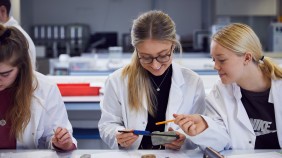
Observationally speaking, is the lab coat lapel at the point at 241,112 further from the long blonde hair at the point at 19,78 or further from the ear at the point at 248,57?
the long blonde hair at the point at 19,78

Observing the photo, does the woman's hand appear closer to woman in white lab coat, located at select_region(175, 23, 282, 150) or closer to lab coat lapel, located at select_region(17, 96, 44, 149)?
lab coat lapel, located at select_region(17, 96, 44, 149)

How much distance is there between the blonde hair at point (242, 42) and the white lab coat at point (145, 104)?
0.27 metres

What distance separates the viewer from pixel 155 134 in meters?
1.42

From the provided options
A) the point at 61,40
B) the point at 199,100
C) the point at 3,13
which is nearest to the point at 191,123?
the point at 199,100

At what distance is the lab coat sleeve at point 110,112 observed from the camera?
1.68 m

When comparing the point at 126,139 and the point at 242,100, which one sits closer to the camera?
the point at 126,139

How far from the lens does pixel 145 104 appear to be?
1682 mm

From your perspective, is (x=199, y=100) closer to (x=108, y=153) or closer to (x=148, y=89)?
(x=148, y=89)

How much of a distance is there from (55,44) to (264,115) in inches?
182

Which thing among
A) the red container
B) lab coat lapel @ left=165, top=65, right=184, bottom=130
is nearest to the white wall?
the red container

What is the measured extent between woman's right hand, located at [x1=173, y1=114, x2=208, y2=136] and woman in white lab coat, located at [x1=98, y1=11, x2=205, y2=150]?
0.20 meters

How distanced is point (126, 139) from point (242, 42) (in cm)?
59

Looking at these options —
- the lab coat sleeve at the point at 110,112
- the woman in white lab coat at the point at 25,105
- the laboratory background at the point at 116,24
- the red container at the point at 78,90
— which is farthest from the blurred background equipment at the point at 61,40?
the woman in white lab coat at the point at 25,105

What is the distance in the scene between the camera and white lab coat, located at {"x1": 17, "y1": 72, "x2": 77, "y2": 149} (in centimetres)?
→ 155
